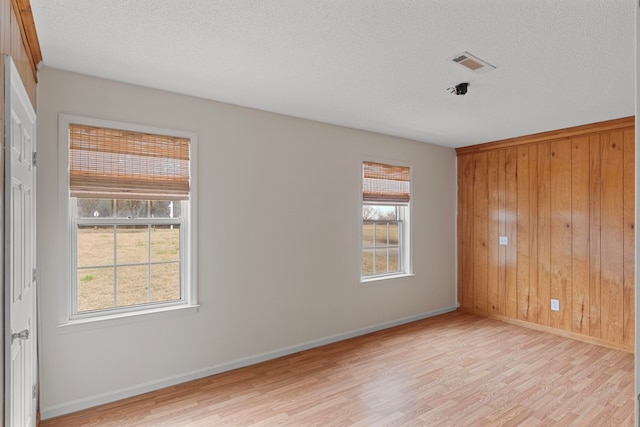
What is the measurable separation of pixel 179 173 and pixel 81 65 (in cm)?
100

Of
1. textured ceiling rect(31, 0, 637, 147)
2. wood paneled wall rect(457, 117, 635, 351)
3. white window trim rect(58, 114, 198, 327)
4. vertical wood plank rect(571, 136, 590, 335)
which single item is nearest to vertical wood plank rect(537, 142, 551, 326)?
wood paneled wall rect(457, 117, 635, 351)

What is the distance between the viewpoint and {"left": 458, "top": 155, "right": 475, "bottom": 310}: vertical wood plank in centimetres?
535

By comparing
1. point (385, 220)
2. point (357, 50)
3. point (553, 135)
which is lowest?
point (385, 220)

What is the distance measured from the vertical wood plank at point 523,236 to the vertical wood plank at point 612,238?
0.78 meters

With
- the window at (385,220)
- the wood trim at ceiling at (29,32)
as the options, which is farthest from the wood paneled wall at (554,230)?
the wood trim at ceiling at (29,32)

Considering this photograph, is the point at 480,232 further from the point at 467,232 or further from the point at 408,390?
the point at 408,390

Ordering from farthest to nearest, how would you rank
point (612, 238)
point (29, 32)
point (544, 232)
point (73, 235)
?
point (544, 232)
point (612, 238)
point (73, 235)
point (29, 32)

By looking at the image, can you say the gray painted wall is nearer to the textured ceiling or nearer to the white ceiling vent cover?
the textured ceiling

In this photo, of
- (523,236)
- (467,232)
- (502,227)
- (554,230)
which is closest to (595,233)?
(554,230)

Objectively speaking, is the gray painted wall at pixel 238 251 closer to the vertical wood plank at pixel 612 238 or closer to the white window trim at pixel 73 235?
the white window trim at pixel 73 235

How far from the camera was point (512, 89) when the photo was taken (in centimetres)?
297

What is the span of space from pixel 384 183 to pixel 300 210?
4.43ft

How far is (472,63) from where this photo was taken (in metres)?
2.46

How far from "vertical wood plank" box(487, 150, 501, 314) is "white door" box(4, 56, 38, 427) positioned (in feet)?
16.3
